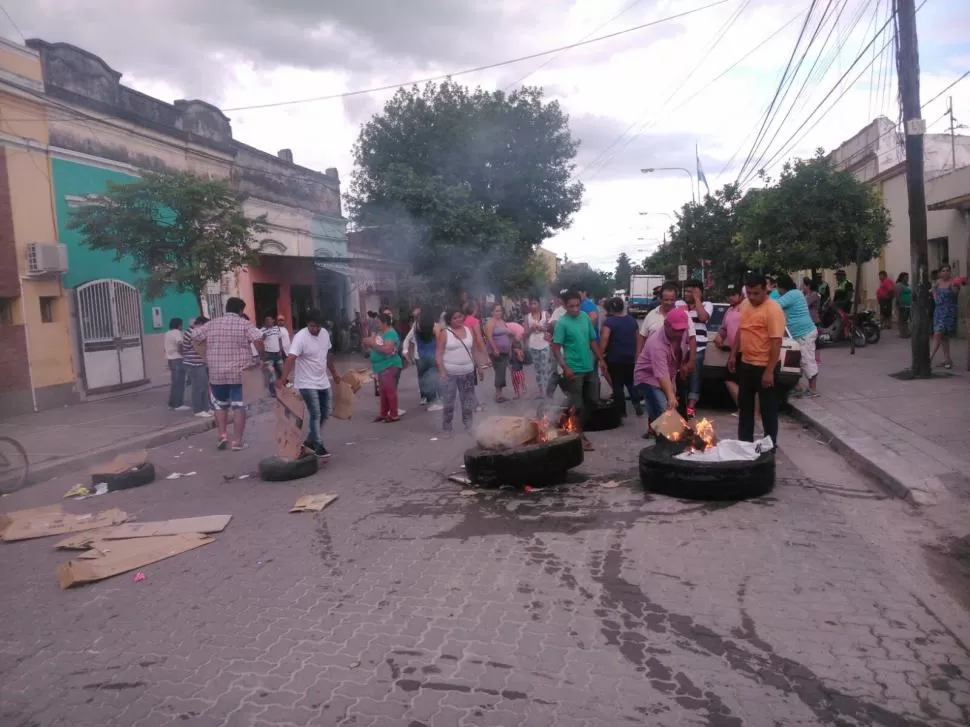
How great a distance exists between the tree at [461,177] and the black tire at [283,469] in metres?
18.0

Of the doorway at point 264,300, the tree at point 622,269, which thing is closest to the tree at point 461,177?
the doorway at point 264,300

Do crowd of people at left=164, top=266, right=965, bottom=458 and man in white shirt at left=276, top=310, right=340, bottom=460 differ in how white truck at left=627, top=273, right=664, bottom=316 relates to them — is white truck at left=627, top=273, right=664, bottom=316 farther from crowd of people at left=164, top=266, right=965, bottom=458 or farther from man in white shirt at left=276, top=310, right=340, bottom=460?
man in white shirt at left=276, top=310, right=340, bottom=460

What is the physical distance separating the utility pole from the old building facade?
37.2 feet

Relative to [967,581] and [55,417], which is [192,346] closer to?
[55,417]

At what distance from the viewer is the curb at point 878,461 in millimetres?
5930

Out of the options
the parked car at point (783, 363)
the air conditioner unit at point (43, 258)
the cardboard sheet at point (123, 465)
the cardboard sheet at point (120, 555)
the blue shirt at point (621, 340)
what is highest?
the air conditioner unit at point (43, 258)

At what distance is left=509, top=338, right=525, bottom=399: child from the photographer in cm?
1202

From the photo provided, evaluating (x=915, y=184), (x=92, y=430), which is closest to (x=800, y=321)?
(x=915, y=184)

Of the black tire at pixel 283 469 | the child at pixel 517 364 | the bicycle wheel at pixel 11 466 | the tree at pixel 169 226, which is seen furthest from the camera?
the tree at pixel 169 226

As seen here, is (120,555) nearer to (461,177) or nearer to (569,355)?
(569,355)

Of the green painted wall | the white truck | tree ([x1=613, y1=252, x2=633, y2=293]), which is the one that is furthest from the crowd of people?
tree ([x1=613, y1=252, x2=633, y2=293])

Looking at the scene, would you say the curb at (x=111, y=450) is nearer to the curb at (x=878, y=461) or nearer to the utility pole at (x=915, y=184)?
the curb at (x=878, y=461)

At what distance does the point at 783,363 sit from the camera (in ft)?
32.0

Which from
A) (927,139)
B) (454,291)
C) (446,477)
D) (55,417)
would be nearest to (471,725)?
(446,477)
